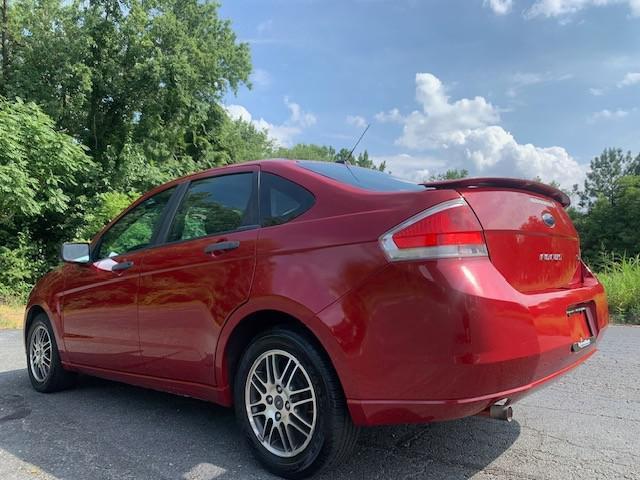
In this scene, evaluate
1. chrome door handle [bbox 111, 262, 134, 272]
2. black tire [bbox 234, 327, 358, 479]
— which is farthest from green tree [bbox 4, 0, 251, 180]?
black tire [bbox 234, 327, 358, 479]

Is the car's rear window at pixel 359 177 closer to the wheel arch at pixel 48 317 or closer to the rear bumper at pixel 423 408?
the rear bumper at pixel 423 408

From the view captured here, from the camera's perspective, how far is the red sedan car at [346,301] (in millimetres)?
2322

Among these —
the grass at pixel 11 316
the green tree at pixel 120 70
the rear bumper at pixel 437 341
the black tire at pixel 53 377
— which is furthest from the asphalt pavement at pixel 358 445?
the green tree at pixel 120 70

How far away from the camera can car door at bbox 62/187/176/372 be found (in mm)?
3781

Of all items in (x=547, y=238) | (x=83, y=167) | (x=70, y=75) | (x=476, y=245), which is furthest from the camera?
(x=70, y=75)

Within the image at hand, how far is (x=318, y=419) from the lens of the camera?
2.61 meters

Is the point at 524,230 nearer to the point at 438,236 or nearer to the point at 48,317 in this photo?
the point at 438,236

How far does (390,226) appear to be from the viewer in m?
2.47

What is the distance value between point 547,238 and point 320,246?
1.28 meters

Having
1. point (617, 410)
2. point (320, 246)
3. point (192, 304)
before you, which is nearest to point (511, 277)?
point (320, 246)

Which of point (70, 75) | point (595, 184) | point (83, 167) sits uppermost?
point (70, 75)

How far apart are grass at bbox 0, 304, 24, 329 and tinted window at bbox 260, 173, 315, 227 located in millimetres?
9435

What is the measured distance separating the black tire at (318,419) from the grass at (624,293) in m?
7.96

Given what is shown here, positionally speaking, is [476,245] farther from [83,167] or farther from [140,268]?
[83,167]
